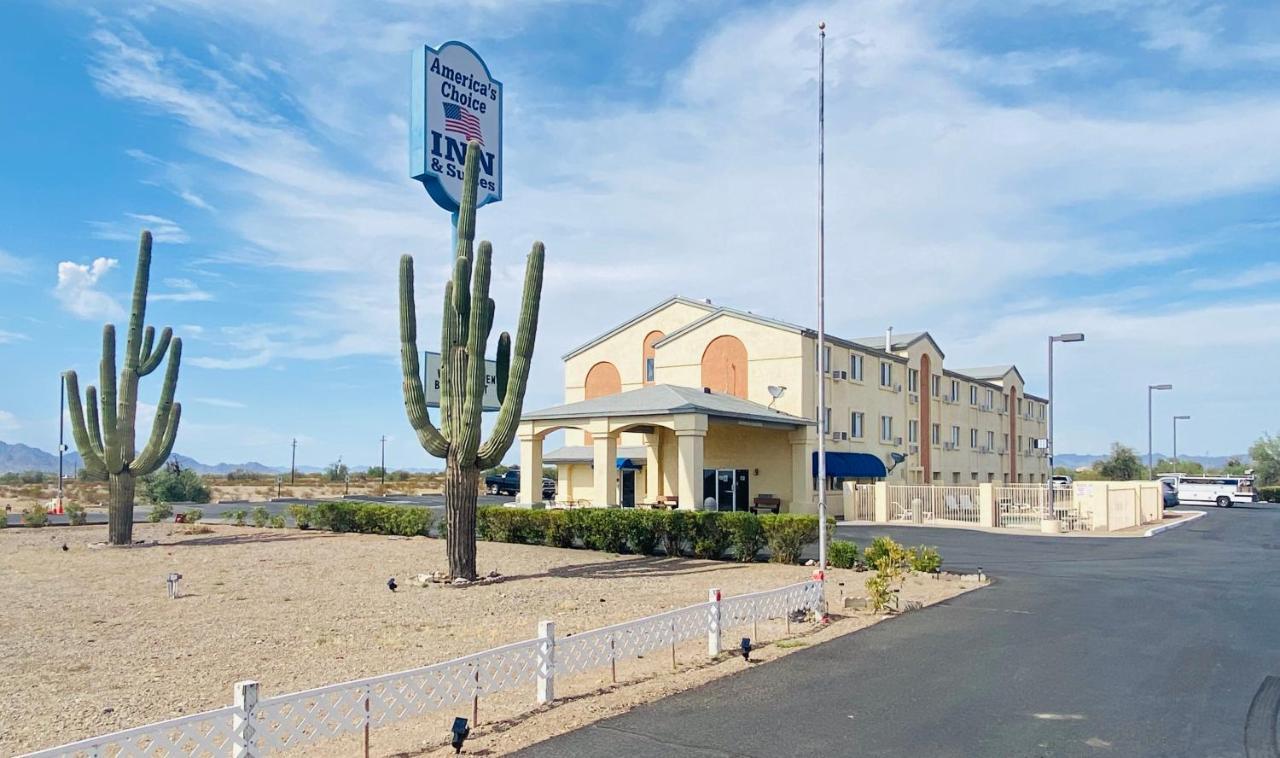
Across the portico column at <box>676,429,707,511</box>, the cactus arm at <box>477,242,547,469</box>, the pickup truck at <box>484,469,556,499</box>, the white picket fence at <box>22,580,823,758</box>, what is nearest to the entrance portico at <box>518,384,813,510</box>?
the portico column at <box>676,429,707,511</box>

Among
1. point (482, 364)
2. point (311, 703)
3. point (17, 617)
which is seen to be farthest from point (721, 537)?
point (311, 703)

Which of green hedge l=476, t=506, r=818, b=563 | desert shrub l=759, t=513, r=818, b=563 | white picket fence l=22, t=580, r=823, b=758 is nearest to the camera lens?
white picket fence l=22, t=580, r=823, b=758

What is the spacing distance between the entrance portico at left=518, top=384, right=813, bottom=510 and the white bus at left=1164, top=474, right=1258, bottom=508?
3616 cm

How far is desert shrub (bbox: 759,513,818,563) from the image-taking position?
19.4 m

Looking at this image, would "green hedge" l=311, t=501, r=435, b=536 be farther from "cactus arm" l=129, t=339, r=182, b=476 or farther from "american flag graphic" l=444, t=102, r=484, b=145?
"american flag graphic" l=444, t=102, r=484, b=145

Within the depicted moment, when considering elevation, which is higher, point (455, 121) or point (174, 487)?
point (455, 121)

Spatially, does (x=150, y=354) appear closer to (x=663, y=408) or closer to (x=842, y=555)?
(x=663, y=408)

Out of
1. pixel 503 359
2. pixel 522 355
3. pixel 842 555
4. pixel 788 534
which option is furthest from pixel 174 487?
pixel 842 555

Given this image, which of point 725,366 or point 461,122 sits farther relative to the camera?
point 725,366

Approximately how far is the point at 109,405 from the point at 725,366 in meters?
22.0

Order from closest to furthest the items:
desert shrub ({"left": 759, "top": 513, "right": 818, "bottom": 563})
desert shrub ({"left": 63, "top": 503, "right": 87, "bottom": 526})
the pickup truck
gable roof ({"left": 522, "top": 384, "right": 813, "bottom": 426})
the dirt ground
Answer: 1. the dirt ground
2. desert shrub ({"left": 759, "top": 513, "right": 818, "bottom": 563})
3. gable roof ({"left": 522, "top": 384, "right": 813, "bottom": 426})
4. desert shrub ({"left": 63, "top": 503, "right": 87, "bottom": 526})
5. the pickup truck

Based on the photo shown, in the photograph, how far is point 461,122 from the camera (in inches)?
800

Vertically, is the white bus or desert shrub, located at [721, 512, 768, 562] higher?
desert shrub, located at [721, 512, 768, 562]

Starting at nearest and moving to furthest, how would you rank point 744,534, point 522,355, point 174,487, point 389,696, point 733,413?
point 389,696 < point 522,355 < point 744,534 < point 733,413 < point 174,487
